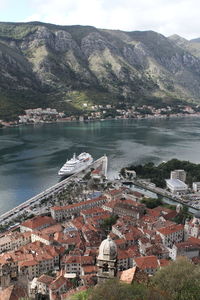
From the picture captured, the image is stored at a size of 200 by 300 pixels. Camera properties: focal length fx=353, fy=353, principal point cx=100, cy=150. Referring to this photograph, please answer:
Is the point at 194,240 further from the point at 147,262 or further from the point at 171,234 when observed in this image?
the point at 147,262

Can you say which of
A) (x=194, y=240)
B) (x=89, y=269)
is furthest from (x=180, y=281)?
(x=194, y=240)

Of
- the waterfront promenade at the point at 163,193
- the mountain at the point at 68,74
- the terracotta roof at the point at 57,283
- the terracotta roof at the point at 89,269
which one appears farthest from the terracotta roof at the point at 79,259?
the mountain at the point at 68,74

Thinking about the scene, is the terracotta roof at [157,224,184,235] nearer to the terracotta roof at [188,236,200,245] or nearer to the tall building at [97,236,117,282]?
the terracotta roof at [188,236,200,245]

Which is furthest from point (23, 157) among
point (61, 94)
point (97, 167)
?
point (61, 94)

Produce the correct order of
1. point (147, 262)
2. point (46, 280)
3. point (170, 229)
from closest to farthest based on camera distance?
point (46, 280)
point (147, 262)
point (170, 229)

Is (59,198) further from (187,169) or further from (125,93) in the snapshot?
(125,93)

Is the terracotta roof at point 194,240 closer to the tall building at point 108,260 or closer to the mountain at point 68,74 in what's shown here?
the tall building at point 108,260

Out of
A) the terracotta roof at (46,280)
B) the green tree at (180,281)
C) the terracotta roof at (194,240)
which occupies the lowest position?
the terracotta roof at (46,280)
